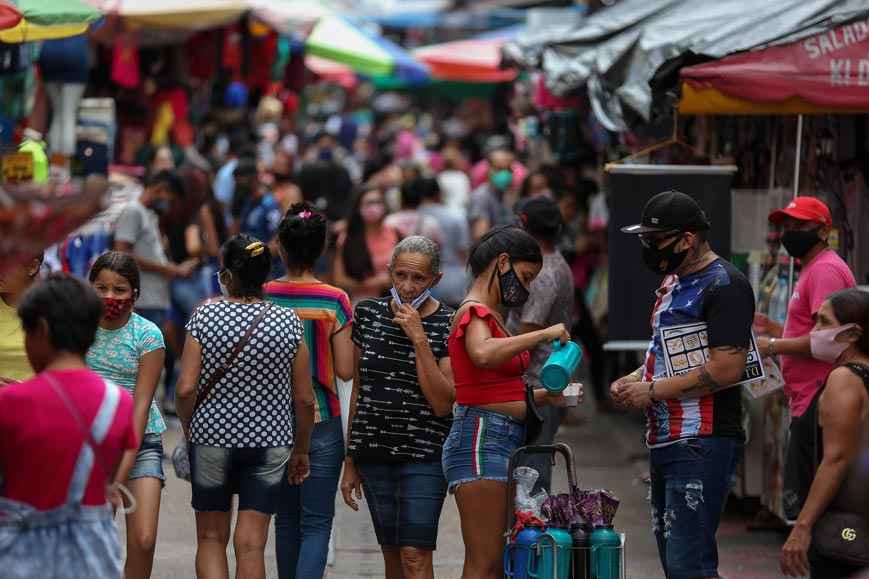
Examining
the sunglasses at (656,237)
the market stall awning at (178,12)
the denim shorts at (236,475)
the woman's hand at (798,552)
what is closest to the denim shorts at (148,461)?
the denim shorts at (236,475)

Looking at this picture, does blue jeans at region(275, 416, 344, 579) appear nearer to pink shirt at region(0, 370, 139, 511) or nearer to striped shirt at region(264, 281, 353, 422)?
striped shirt at region(264, 281, 353, 422)

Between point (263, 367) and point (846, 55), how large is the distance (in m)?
3.54

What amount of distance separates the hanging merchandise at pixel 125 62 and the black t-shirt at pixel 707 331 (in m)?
8.46

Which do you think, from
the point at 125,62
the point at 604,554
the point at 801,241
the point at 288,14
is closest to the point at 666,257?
the point at 604,554

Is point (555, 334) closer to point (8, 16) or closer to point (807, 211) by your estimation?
point (807, 211)

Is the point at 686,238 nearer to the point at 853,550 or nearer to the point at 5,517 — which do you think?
the point at 853,550

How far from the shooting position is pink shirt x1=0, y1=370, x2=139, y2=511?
4.19 metres

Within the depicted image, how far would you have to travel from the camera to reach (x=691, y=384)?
5.81 metres

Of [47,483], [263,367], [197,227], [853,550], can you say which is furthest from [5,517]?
[197,227]

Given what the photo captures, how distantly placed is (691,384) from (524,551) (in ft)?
3.04

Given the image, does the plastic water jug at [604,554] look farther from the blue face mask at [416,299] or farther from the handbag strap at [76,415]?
the handbag strap at [76,415]

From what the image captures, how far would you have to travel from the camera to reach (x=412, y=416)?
6.06 metres

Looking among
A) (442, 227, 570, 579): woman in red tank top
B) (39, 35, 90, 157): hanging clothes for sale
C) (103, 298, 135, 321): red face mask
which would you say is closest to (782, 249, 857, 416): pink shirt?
(442, 227, 570, 579): woman in red tank top

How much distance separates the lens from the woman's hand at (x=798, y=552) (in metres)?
5.26
